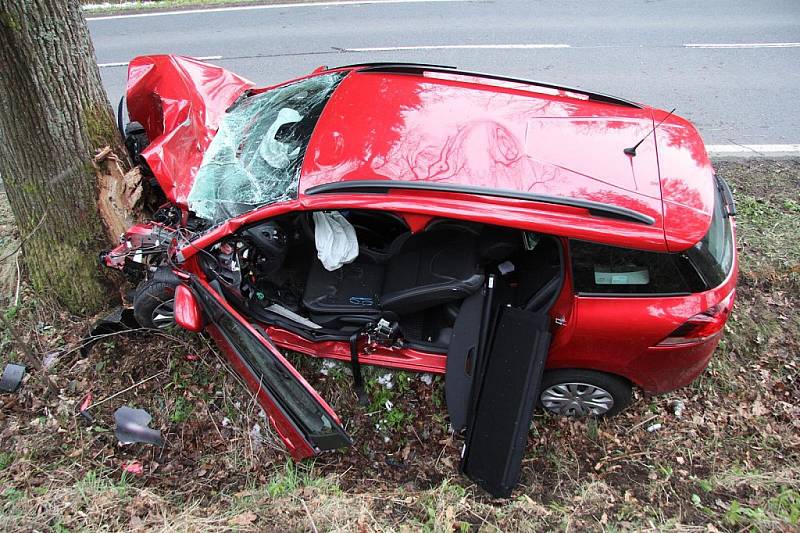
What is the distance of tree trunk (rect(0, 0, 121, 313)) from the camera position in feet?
10.8

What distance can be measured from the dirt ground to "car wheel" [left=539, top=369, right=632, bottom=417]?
→ 0.14m

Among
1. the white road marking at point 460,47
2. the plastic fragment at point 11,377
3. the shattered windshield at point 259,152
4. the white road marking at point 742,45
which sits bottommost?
the plastic fragment at point 11,377

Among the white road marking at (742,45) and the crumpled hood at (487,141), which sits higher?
the white road marking at (742,45)

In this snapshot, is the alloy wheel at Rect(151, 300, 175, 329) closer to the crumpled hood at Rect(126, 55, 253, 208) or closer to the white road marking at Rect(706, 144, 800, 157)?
the crumpled hood at Rect(126, 55, 253, 208)

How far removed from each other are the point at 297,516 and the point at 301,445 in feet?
1.43

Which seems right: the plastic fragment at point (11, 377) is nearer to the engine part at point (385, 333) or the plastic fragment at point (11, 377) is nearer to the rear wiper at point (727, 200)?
the engine part at point (385, 333)

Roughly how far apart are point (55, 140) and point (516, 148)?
304 centimetres

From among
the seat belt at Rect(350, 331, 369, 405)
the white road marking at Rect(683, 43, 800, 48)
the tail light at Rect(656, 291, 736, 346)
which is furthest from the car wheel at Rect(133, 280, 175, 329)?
the white road marking at Rect(683, 43, 800, 48)

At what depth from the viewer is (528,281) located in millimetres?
3422

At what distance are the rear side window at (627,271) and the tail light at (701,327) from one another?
0.55ft

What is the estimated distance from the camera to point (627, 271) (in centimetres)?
293

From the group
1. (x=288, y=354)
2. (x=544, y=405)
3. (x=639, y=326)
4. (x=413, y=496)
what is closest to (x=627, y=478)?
(x=544, y=405)

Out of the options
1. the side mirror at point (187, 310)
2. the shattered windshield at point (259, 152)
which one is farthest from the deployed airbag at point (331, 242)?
the side mirror at point (187, 310)

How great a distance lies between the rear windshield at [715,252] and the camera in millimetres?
2857
